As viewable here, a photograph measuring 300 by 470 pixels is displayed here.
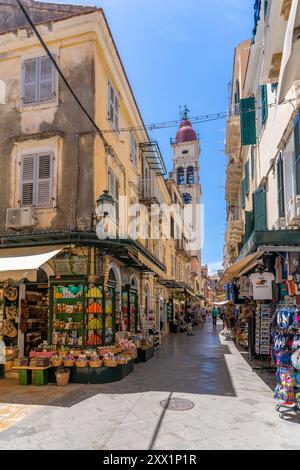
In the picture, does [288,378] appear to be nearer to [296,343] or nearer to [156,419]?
[296,343]

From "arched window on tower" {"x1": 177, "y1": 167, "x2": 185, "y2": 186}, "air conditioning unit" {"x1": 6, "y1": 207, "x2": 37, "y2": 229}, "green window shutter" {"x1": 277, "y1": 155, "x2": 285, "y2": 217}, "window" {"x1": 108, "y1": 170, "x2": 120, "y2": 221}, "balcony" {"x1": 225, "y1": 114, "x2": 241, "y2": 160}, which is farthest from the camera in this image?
"arched window on tower" {"x1": 177, "y1": 167, "x2": 185, "y2": 186}

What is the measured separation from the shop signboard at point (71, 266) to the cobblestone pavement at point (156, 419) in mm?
2949

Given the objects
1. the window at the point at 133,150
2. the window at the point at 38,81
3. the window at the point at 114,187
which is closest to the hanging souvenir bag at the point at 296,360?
the window at the point at 114,187

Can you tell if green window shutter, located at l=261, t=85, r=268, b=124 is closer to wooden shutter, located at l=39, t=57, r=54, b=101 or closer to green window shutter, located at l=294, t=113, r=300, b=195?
green window shutter, located at l=294, t=113, r=300, b=195

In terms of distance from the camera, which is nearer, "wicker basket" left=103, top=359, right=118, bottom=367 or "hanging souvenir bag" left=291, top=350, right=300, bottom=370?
"hanging souvenir bag" left=291, top=350, right=300, bottom=370

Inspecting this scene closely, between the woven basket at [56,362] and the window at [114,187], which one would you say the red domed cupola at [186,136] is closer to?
the window at [114,187]

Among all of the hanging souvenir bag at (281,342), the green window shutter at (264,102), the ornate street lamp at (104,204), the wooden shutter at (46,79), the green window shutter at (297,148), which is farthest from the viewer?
the wooden shutter at (46,79)

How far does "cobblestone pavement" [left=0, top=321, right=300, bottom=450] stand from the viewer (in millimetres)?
5582

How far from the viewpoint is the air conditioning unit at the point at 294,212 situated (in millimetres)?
6777

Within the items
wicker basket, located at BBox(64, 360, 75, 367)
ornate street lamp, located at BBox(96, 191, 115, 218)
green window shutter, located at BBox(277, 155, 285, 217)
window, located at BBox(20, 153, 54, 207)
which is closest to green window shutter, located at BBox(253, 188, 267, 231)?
green window shutter, located at BBox(277, 155, 285, 217)

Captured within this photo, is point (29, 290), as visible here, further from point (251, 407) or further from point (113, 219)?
point (251, 407)

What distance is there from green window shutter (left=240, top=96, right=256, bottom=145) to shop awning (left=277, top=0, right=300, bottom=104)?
28.8ft

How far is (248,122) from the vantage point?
13719 mm

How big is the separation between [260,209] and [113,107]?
601 cm
